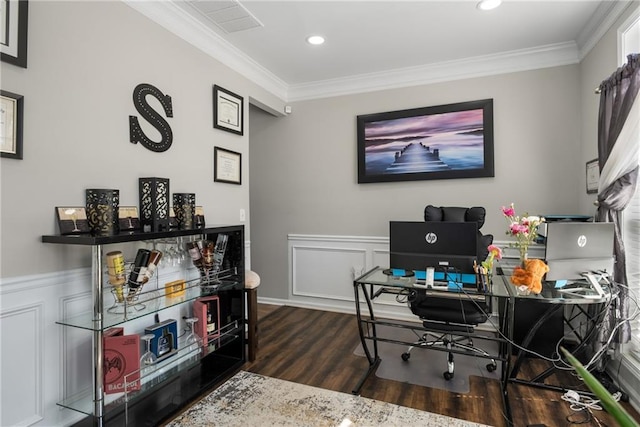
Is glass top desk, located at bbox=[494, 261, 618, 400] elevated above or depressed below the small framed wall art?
below

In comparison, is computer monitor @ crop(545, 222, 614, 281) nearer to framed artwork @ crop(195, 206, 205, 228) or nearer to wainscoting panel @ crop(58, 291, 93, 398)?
framed artwork @ crop(195, 206, 205, 228)

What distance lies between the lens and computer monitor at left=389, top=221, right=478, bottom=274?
7.22ft

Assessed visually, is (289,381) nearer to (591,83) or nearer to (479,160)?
(479,160)

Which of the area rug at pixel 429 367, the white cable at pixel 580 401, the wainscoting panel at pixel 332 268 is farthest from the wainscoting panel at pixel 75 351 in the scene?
the white cable at pixel 580 401

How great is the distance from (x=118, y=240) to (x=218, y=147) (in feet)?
5.07

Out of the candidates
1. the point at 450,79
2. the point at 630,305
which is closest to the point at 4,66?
the point at 450,79

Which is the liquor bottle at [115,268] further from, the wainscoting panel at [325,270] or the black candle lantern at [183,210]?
the wainscoting panel at [325,270]

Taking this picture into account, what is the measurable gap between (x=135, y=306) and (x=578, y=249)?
2.89 meters

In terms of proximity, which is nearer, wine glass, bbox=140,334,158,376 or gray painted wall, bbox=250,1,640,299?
wine glass, bbox=140,334,158,376

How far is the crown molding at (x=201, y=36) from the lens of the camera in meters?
2.45

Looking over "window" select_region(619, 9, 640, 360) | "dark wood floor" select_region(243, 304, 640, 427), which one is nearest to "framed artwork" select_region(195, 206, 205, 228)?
"dark wood floor" select_region(243, 304, 640, 427)

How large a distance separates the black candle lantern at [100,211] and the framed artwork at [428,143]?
2.71 metres

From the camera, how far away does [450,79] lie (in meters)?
3.66

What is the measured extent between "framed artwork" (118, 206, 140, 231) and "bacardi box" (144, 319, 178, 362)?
717 mm
